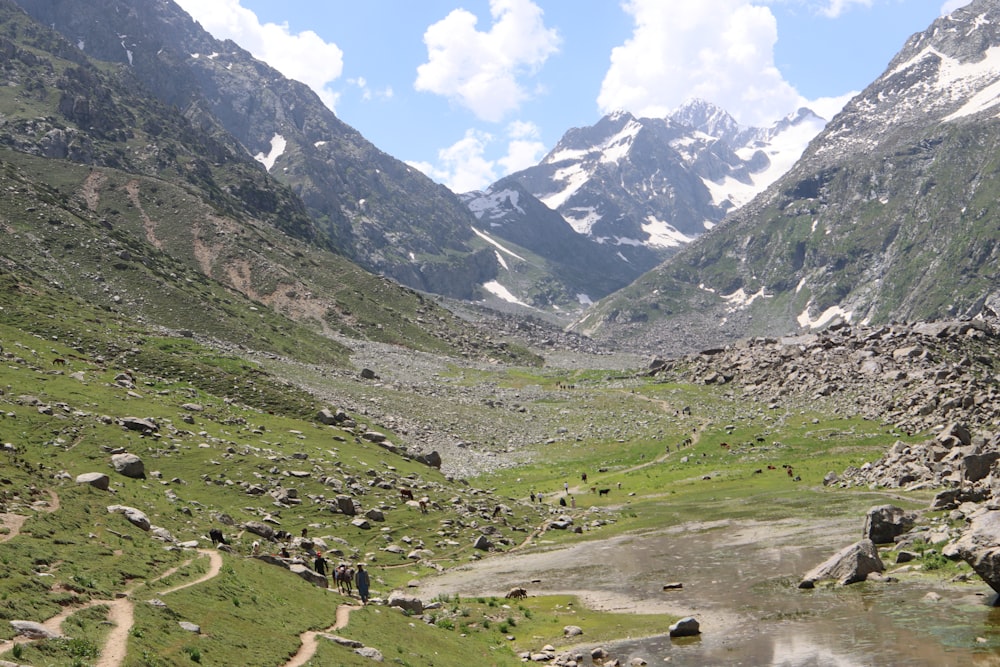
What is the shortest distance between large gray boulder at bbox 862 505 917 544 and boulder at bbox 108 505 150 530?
36791mm

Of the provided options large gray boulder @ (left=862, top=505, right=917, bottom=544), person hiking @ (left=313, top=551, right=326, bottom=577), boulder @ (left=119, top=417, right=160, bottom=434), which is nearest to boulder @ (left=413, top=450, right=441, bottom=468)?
boulder @ (left=119, top=417, right=160, bottom=434)

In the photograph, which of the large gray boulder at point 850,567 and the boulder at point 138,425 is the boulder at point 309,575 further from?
the boulder at point 138,425

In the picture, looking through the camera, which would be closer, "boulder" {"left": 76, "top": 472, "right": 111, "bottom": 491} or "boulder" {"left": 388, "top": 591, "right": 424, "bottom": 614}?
"boulder" {"left": 388, "top": 591, "right": 424, "bottom": 614}

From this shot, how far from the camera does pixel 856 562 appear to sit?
126 ft

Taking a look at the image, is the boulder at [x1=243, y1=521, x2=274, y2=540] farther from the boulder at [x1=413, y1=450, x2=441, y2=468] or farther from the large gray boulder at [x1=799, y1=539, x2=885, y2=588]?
the boulder at [x1=413, y1=450, x2=441, y2=468]

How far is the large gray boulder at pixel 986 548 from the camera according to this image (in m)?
31.2

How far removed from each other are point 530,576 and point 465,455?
184ft

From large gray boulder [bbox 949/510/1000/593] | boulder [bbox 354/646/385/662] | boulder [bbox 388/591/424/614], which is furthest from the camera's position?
boulder [bbox 388/591/424/614]

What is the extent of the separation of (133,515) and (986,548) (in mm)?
36861

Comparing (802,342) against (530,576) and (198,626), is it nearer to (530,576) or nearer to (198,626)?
(530,576)

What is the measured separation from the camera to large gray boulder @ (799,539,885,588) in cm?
3834

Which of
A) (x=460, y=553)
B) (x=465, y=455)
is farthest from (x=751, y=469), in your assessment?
(x=460, y=553)

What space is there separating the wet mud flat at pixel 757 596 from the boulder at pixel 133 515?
16.0 metres

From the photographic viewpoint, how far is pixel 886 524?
44.9 m
